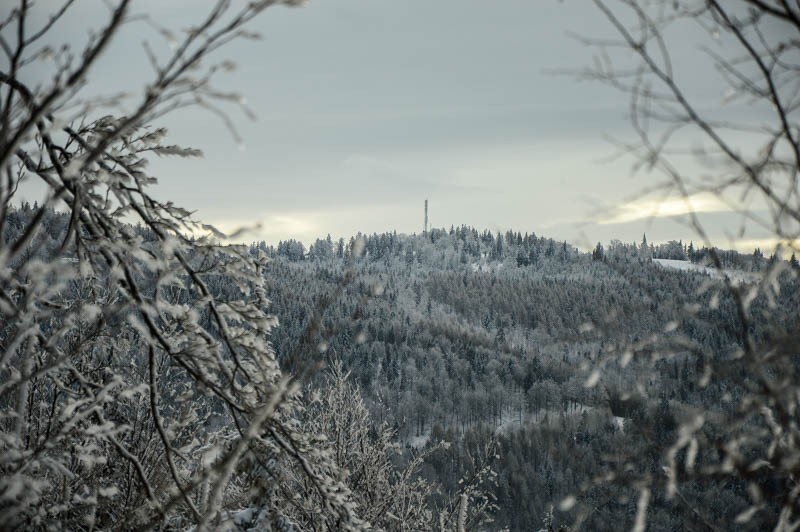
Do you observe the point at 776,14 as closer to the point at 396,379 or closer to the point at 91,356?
the point at 91,356

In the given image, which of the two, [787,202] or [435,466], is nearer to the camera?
[787,202]

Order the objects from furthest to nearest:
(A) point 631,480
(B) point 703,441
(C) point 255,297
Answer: (C) point 255,297
(B) point 703,441
(A) point 631,480

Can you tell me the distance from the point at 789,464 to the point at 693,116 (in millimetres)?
780

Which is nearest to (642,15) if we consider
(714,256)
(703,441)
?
(714,256)

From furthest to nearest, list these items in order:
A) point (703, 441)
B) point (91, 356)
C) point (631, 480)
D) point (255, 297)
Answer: point (91, 356), point (255, 297), point (703, 441), point (631, 480)

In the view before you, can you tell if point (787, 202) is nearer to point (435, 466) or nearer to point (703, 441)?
point (703, 441)

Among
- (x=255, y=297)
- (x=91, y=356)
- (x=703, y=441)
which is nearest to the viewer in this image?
(x=703, y=441)

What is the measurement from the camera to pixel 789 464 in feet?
3.89

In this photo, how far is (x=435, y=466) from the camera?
94125mm

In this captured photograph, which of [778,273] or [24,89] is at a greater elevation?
[24,89]

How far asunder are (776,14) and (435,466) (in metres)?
98.4

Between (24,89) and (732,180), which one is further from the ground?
(24,89)

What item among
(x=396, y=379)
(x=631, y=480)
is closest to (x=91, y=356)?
(x=631, y=480)

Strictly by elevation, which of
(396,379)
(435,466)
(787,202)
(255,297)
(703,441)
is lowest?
(435,466)
